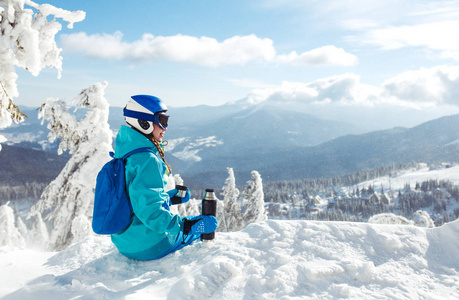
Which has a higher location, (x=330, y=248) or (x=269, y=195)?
(x=330, y=248)

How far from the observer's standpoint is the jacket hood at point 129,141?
13.3ft

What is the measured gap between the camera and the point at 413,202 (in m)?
148

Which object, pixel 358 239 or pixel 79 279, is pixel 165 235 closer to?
pixel 79 279

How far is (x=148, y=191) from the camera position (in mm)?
3689

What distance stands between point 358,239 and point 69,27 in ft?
26.1

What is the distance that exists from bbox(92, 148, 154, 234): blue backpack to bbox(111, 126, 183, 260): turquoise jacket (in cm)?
12

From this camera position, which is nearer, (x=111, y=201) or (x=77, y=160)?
(x=111, y=201)

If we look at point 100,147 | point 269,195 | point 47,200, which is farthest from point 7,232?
point 269,195

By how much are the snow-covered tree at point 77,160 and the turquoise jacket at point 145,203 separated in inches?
361

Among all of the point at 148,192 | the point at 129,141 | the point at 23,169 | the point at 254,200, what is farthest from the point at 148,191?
the point at 23,169

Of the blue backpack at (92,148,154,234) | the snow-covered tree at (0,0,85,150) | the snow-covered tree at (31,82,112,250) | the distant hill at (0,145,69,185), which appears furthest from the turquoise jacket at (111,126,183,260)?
the distant hill at (0,145,69,185)

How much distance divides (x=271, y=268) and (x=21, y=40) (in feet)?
23.4

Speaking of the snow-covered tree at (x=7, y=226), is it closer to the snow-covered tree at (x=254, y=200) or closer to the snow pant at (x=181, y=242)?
the snow-covered tree at (x=254, y=200)

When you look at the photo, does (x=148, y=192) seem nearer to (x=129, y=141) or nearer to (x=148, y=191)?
(x=148, y=191)
